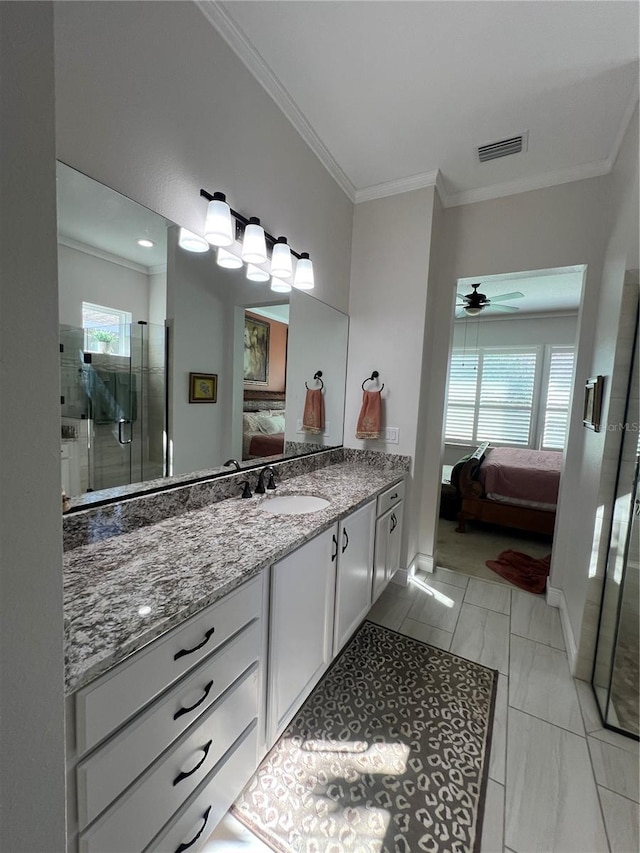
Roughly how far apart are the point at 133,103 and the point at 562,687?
3.11 meters

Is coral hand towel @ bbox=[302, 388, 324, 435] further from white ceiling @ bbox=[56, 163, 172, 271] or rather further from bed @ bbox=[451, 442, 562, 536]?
bed @ bbox=[451, 442, 562, 536]

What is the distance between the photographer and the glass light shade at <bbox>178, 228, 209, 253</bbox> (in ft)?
4.76

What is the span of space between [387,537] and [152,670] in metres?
1.69

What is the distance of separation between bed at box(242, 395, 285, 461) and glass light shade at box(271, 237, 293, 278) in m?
0.71

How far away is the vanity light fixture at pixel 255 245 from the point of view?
1.49 meters

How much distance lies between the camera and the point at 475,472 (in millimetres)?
3732

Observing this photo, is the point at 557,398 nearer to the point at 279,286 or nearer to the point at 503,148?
the point at 503,148

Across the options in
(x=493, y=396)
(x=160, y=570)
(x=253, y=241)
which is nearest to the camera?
(x=160, y=570)

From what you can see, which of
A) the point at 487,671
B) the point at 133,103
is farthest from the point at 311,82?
the point at 487,671

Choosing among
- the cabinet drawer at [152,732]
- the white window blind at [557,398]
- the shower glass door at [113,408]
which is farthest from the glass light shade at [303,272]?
the white window blind at [557,398]

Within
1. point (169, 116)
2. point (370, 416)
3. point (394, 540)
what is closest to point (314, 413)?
point (370, 416)

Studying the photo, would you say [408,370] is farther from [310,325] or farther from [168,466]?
[168,466]

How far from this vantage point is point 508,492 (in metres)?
3.59

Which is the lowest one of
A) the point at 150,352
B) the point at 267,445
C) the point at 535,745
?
the point at 535,745
